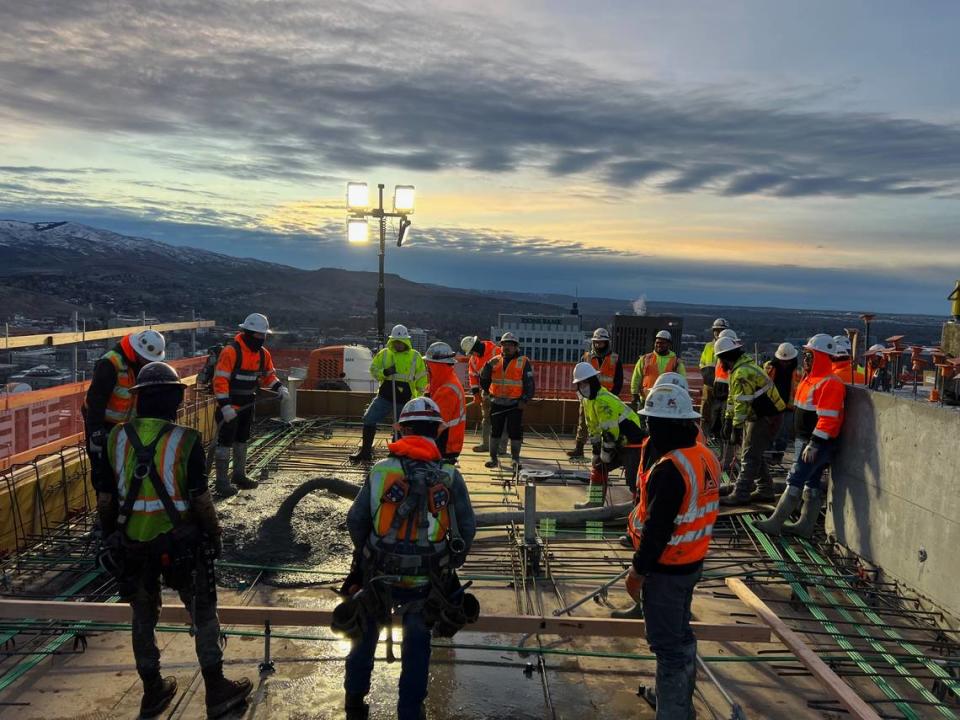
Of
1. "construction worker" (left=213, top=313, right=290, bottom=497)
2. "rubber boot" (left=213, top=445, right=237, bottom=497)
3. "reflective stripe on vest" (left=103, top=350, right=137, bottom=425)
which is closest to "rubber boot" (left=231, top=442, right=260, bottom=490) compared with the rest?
"construction worker" (left=213, top=313, right=290, bottom=497)

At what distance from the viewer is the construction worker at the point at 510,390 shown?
34.8ft

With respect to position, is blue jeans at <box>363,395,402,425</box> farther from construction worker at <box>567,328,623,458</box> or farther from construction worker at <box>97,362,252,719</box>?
construction worker at <box>97,362,252,719</box>

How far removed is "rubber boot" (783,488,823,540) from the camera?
746cm

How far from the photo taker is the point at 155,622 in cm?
431

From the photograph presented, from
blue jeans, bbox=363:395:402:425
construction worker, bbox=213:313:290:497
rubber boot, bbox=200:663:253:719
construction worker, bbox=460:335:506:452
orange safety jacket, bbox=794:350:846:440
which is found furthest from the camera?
construction worker, bbox=460:335:506:452

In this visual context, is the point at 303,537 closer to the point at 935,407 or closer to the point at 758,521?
the point at 758,521

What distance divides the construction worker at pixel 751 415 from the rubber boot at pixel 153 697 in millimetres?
6394

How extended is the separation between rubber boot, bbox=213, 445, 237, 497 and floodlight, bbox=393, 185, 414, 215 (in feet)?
25.1

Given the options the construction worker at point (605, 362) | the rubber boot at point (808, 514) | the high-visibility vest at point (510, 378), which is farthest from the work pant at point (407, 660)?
the construction worker at point (605, 362)

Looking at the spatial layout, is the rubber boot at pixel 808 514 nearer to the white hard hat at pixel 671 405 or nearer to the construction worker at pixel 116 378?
the white hard hat at pixel 671 405

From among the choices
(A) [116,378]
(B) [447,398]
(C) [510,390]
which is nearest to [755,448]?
(C) [510,390]

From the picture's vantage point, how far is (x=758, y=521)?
796 cm

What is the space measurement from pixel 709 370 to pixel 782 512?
4.18 metres

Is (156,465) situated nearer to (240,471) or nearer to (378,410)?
(240,471)
